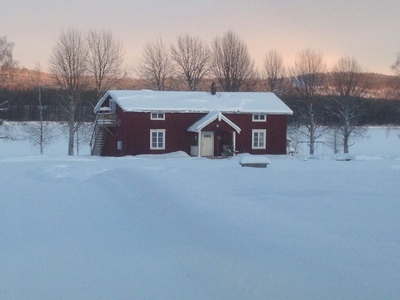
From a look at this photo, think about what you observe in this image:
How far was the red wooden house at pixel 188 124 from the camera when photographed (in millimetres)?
33812

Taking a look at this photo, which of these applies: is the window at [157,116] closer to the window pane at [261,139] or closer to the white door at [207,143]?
the white door at [207,143]

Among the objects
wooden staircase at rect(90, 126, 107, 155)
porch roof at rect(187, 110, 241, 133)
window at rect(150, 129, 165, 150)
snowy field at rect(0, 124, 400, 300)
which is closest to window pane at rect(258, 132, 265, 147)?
porch roof at rect(187, 110, 241, 133)

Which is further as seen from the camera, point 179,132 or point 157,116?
point 179,132

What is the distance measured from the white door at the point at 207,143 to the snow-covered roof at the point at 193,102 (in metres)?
1.90

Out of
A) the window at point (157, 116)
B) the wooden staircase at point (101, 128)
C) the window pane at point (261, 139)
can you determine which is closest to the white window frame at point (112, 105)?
the wooden staircase at point (101, 128)

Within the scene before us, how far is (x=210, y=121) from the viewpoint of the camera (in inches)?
1319

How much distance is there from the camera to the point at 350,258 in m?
6.38

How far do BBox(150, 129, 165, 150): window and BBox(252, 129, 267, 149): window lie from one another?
6.58 m

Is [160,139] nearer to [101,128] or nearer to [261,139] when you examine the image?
[101,128]

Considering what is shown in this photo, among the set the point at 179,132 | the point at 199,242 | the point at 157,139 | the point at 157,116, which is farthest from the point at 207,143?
the point at 199,242

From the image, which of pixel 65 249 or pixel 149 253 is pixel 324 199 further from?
pixel 65 249

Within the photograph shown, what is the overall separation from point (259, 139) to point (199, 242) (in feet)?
94.6

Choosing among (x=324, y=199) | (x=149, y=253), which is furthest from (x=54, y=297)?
(x=324, y=199)

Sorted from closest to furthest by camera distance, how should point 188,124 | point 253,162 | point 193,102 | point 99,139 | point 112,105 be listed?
1. point 253,162
2. point 188,124
3. point 193,102
4. point 99,139
5. point 112,105
